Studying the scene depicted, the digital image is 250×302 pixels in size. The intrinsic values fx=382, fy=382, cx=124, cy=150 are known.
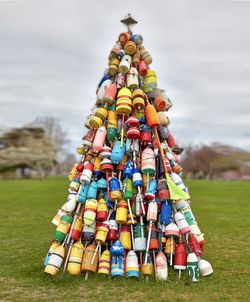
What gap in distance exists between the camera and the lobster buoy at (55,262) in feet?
20.6

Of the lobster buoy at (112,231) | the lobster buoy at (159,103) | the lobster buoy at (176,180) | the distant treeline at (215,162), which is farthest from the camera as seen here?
the distant treeline at (215,162)

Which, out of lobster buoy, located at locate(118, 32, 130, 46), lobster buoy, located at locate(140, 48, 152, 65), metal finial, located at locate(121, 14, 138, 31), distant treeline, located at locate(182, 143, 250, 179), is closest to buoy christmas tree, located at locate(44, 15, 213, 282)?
lobster buoy, located at locate(118, 32, 130, 46)

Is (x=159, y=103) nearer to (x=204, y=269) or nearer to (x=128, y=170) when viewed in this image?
(x=128, y=170)

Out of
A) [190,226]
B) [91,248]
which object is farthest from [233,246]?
[91,248]

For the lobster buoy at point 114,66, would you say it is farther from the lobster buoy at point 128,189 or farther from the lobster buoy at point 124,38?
the lobster buoy at point 128,189

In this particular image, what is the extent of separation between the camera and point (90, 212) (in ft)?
21.0

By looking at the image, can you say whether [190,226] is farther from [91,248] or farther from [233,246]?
[233,246]

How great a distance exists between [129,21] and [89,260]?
15.0ft

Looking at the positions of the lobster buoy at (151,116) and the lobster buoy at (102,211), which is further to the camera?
the lobster buoy at (151,116)

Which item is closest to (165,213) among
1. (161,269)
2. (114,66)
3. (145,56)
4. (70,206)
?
(161,269)

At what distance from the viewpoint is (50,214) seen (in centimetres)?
1586

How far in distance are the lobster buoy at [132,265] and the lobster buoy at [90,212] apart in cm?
85

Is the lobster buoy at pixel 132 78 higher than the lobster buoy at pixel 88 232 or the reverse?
higher

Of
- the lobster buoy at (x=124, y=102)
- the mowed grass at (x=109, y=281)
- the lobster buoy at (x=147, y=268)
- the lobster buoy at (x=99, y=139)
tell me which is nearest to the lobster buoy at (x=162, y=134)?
the lobster buoy at (x=124, y=102)
